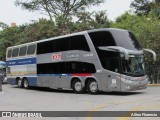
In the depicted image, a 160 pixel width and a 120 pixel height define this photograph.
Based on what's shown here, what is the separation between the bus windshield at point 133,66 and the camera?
797 inches

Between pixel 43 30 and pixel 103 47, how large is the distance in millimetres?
21767

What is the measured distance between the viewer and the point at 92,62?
71.2 feet

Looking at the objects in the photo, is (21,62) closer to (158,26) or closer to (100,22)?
(158,26)

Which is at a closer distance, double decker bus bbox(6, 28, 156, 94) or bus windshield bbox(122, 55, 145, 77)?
bus windshield bbox(122, 55, 145, 77)

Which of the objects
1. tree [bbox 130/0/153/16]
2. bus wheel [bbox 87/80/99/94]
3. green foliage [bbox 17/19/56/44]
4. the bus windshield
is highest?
tree [bbox 130/0/153/16]

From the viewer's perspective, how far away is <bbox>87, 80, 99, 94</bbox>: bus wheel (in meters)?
21.8

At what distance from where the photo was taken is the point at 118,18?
59.2 metres

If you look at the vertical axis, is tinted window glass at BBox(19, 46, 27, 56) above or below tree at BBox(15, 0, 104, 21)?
below

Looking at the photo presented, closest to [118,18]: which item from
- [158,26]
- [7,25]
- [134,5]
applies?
[134,5]

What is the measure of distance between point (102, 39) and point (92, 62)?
1.51 m

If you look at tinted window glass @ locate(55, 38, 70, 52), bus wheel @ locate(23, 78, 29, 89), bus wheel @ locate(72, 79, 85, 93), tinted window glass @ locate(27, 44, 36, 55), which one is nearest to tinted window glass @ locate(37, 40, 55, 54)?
tinted window glass @ locate(55, 38, 70, 52)

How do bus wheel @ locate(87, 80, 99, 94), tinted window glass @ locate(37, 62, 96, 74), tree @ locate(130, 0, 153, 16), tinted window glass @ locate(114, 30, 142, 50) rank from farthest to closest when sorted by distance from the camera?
1. tree @ locate(130, 0, 153, 16)
2. tinted window glass @ locate(37, 62, 96, 74)
3. bus wheel @ locate(87, 80, 99, 94)
4. tinted window glass @ locate(114, 30, 142, 50)

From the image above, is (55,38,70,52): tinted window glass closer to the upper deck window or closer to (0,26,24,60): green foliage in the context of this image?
the upper deck window

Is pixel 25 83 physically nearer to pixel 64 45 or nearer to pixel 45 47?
pixel 45 47
